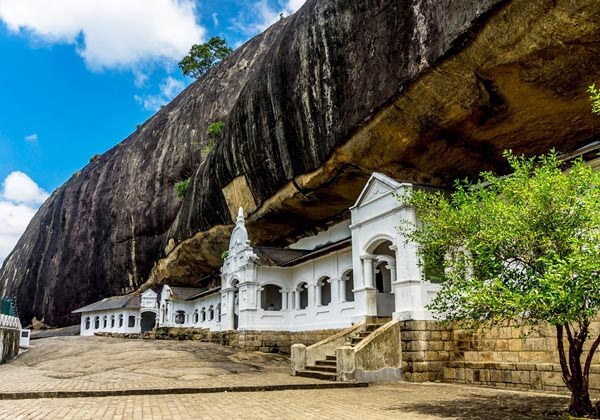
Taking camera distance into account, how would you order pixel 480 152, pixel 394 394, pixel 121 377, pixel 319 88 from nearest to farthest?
pixel 394 394
pixel 121 377
pixel 480 152
pixel 319 88

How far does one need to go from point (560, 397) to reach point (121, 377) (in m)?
11.5

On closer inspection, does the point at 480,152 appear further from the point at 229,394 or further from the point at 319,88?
the point at 229,394

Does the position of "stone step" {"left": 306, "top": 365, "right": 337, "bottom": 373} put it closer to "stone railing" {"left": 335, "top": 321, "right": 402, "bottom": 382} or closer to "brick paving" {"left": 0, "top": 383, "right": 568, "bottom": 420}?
"stone railing" {"left": 335, "top": 321, "right": 402, "bottom": 382}

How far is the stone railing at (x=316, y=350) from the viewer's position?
15906 mm

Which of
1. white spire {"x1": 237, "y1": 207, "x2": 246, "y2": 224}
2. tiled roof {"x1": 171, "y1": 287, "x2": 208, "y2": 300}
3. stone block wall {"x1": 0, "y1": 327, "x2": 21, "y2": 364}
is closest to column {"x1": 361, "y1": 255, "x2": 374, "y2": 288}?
white spire {"x1": 237, "y1": 207, "x2": 246, "y2": 224}

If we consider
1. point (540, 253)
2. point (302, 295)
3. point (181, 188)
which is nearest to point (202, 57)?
point (181, 188)

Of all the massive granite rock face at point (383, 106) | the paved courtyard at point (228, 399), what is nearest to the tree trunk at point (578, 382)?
the paved courtyard at point (228, 399)

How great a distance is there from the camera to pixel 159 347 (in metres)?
22.8

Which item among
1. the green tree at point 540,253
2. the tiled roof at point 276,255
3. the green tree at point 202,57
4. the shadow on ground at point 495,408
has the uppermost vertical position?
the green tree at point 202,57

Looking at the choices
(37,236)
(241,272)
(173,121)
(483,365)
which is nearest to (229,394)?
(483,365)

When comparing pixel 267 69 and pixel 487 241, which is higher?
pixel 267 69

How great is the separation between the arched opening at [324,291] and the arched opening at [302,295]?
0.91 metres

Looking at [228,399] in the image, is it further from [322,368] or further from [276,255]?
[276,255]

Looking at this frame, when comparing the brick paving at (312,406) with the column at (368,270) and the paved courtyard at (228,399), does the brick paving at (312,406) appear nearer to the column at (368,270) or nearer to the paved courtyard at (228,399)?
the paved courtyard at (228,399)
